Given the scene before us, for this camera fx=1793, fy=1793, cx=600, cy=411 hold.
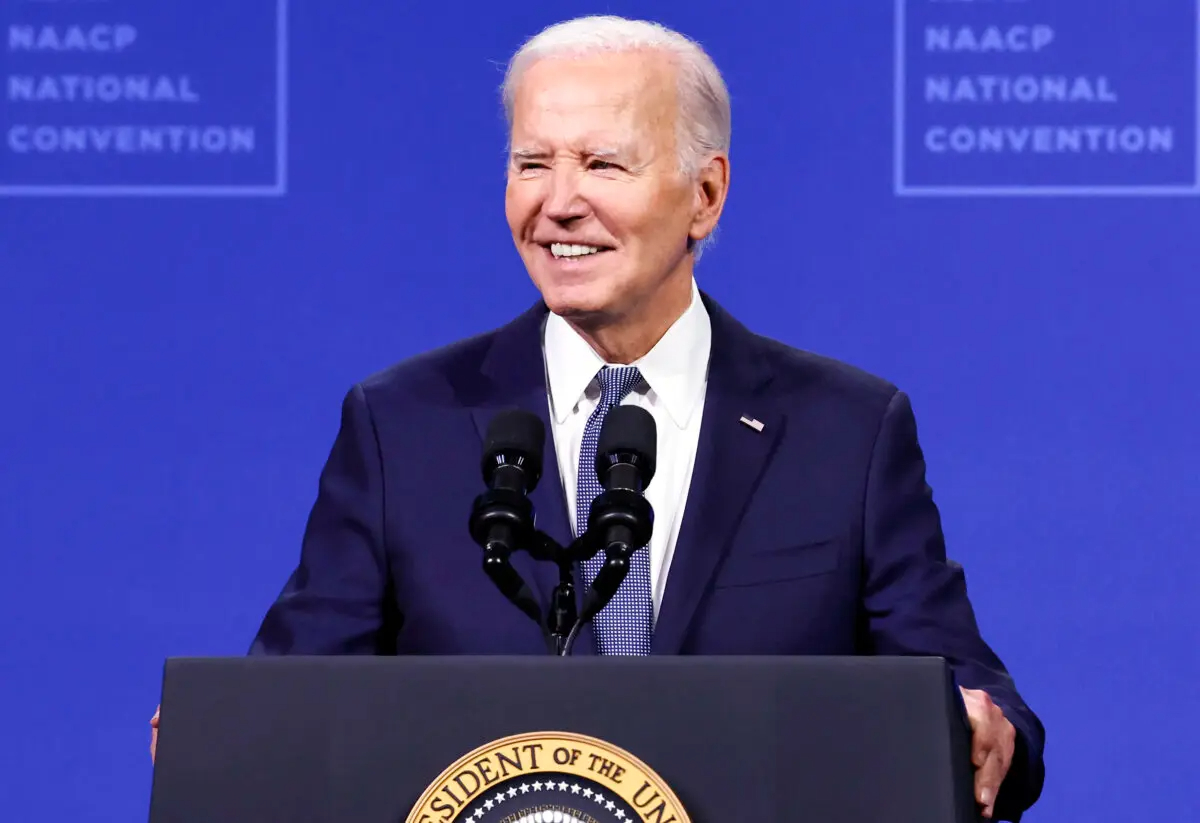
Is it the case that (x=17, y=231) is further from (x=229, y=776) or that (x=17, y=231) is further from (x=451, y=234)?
(x=229, y=776)

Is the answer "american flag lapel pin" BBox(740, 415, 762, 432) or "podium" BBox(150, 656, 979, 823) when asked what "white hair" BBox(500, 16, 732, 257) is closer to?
"american flag lapel pin" BBox(740, 415, 762, 432)

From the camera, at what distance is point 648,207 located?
2.09 m

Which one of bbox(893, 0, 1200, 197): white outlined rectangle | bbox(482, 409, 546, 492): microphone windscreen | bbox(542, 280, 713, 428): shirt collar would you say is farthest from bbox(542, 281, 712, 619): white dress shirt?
bbox(893, 0, 1200, 197): white outlined rectangle

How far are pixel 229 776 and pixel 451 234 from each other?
189 centimetres

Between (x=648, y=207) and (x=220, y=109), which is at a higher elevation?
(x=220, y=109)

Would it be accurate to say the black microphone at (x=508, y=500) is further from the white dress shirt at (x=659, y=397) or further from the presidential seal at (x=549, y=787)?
the white dress shirt at (x=659, y=397)

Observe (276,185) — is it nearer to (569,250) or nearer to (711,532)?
(569,250)

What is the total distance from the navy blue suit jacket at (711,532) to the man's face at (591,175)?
16 cm

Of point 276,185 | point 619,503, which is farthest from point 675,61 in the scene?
point 276,185

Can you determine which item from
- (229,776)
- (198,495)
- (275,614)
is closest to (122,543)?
(198,495)

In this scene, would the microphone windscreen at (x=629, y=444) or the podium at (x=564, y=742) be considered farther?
the microphone windscreen at (x=629, y=444)

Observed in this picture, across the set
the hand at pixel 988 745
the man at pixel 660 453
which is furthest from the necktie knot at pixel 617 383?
the hand at pixel 988 745

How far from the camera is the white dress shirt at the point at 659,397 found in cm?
209

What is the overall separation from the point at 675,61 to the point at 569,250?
0.26m
